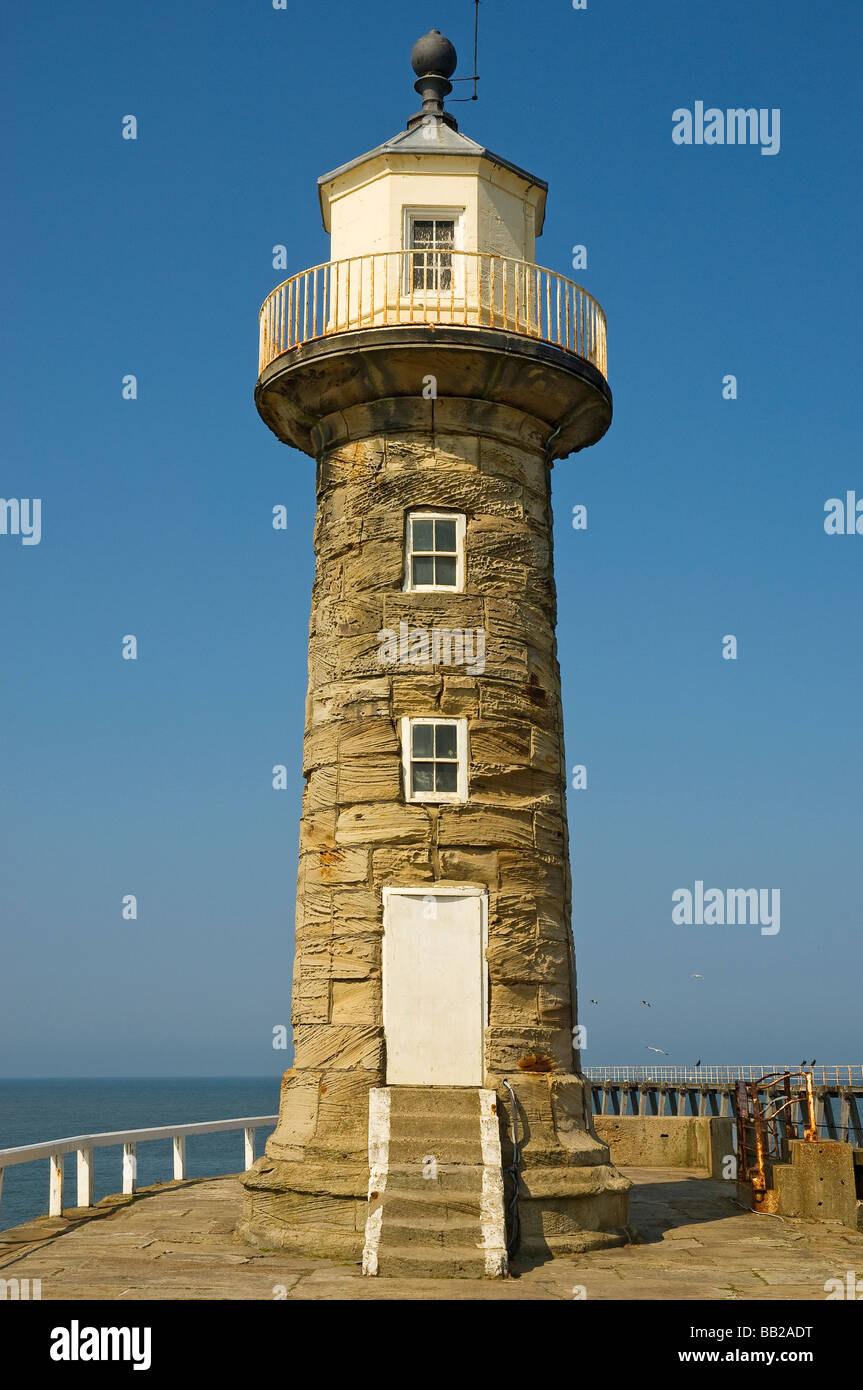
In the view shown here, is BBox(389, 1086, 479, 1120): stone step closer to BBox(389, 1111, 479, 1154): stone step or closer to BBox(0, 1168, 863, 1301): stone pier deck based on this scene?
BBox(389, 1111, 479, 1154): stone step

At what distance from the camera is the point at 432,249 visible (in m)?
14.6

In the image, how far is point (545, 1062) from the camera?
13.0 m

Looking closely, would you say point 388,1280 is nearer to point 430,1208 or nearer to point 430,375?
point 430,1208

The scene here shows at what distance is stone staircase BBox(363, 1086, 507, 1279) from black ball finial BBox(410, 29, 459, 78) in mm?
11276

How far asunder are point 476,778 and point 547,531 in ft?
9.90

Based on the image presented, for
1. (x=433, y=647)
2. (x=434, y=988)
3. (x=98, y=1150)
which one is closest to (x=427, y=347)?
(x=433, y=647)

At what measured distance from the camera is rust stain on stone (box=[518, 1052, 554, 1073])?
1286cm

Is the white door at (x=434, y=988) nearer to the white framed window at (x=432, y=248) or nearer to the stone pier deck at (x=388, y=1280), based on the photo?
the stone pier deck at (x=388, y=1280)

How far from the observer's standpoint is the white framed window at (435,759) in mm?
13391
